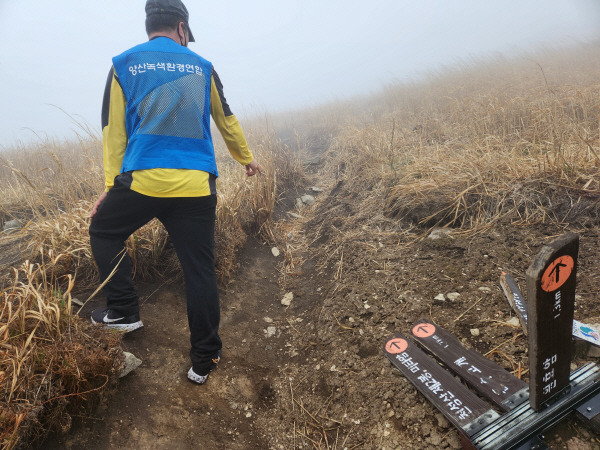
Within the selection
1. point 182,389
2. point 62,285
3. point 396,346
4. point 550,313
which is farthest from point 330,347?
point 62,285

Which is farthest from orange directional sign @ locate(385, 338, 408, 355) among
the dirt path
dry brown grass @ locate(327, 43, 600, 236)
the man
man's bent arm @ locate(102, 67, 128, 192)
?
man's bent arm @ locate(102, 67, 128, 192)

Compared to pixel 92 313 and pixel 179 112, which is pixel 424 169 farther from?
pixel 92 313

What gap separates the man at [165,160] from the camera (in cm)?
159

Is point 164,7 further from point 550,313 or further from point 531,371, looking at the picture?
point 531,371

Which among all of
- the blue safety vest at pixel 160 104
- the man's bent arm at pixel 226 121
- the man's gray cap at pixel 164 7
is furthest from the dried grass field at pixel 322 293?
the man's gray cap at pixel 164 7

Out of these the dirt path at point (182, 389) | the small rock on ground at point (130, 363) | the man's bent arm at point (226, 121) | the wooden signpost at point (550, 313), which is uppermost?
the man's bent arm at point (226, 121)

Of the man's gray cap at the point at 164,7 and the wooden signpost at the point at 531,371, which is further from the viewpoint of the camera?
the man's gray cap at the point at 164,7

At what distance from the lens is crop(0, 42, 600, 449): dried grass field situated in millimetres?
1455

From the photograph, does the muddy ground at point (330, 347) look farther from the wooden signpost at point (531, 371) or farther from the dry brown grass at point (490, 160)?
the dry brown grass at point (490, 160)

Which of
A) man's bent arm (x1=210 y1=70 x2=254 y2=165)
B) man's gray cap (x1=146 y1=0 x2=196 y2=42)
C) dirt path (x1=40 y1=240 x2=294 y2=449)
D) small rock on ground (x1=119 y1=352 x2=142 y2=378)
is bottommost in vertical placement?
dirt path (x1=40 y1=240 x2=294 y2=449)

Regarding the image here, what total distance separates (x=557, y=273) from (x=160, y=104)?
64.4 inches

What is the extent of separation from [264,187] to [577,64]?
7747mm

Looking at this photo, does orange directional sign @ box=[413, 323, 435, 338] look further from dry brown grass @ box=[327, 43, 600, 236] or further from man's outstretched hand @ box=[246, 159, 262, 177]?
man's outstretched hand @ box=[246, 159, 262, 177]

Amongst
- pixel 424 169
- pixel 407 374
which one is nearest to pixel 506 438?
pixel 407 374
